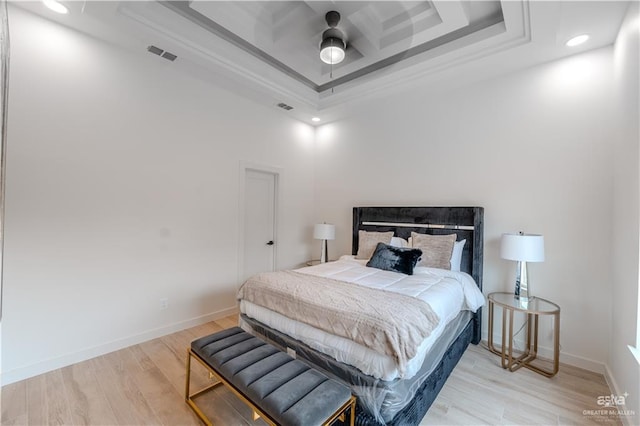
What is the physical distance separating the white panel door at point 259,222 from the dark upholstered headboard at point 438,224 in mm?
1347

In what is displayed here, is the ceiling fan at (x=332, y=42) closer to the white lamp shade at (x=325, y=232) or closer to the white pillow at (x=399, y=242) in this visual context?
the white pillow at (x=399, y=242)

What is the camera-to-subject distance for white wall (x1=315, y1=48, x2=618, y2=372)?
2502 mm

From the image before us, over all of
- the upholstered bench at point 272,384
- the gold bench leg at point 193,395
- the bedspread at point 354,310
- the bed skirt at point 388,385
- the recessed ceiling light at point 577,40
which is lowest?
the gold bench leg at point 193,395

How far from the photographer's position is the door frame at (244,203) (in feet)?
12.6

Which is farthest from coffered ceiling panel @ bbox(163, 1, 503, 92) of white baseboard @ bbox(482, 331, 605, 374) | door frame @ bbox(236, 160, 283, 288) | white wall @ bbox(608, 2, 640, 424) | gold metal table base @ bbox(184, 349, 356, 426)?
white baseboard @ bbox(482, 331, 605, 374)

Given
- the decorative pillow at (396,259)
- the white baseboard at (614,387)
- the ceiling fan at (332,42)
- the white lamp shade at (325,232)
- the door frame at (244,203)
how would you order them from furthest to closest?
the white lamp shade at (325,232) → the door frame at (244,203) → the decorative pillow at (396,259) → the ceiling fan at (332,42) → the white baseboard at (614,387)

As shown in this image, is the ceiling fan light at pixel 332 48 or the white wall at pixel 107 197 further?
the ceiling fan light at pixel 332 48

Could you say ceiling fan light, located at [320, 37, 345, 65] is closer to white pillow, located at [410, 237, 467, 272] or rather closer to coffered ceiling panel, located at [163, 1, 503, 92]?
coffered ceiling panel, located at [163, 1, 503, 92]

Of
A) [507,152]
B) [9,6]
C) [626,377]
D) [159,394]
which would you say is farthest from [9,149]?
[626,377]

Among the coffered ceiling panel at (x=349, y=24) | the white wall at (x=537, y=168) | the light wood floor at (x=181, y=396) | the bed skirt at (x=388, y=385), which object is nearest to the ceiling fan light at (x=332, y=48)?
the coffered ceiling panel at (x=349, y=24)

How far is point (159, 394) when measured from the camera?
6.83 feet

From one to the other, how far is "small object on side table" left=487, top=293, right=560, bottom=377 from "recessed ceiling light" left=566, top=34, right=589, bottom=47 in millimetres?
2374

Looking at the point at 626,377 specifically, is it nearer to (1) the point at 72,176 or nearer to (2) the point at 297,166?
(2) the point at 297,166

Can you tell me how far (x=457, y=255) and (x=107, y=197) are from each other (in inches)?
146
